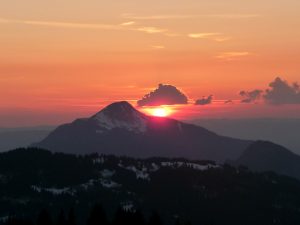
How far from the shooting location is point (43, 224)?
654 feet

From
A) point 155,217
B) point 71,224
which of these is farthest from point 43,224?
point 155,217

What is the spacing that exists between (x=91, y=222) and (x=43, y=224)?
1231 cm

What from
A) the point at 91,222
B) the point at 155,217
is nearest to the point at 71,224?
the point at 91,222

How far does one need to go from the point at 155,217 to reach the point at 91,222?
16089mm

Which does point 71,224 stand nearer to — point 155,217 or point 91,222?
point 91,222

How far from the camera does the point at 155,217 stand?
200 m

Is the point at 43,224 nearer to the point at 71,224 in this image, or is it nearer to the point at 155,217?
the point at 71,224

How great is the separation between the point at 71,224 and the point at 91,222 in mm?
5189

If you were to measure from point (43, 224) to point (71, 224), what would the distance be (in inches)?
281

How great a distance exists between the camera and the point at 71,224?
651ft

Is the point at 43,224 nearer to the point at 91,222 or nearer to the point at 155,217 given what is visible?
the point at 91,222
